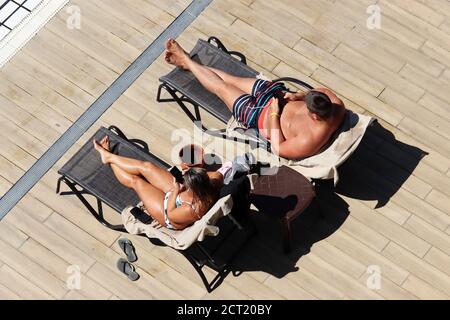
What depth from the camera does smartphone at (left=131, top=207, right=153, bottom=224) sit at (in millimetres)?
7191

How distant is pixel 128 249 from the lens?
7488mm

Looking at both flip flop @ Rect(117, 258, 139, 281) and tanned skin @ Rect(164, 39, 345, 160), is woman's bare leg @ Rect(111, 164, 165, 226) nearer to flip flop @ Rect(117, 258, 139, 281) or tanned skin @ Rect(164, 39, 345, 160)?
flip flop @ Rect(117, 258, 139, 281)

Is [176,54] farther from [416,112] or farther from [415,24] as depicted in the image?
[415,24]

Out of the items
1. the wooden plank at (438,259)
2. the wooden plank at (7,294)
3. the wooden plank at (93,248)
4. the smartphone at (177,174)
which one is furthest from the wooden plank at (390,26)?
the wooden plank at (7,294)

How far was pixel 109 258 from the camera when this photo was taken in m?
7.50

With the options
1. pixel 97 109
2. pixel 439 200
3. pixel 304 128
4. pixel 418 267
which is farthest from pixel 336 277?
pixel 97 109

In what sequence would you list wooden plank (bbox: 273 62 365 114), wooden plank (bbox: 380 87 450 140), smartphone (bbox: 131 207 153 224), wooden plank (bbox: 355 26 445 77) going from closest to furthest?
1. smartphone (bbox: 131 207 153 224)
2. wooden plank (bbox: 380 87 450 140)
3. wooden plank (bbox: 273 62 365 114)
4. wooden plank (bbox: 355 26 445 77)

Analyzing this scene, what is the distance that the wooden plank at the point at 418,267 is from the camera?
730 centimetres

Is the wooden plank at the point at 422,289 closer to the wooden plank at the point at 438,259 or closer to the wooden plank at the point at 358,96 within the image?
the wooden plank at the point at 438,259

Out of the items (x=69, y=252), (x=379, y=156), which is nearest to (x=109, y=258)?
(x=69, y=252)

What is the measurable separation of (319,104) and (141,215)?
1856 millimetres

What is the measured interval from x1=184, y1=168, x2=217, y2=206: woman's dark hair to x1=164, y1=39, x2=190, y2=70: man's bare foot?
1.69 m

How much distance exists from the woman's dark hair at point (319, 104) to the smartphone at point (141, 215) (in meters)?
1.72

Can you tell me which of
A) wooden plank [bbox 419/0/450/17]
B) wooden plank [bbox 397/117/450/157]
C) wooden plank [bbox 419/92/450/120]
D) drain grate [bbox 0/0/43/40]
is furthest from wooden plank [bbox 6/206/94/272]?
wooden plank [bbox 419/0/450/17]
